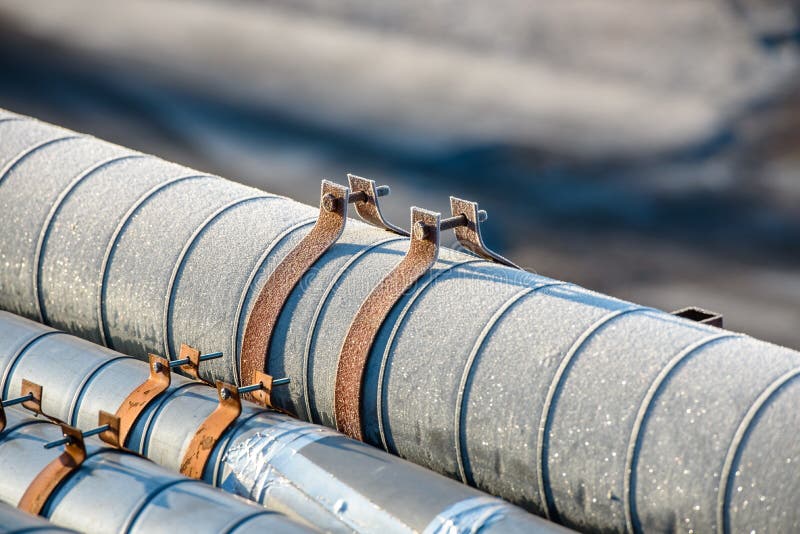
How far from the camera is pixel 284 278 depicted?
8.04 metres

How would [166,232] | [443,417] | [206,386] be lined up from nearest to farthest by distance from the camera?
[443,417] < [206,386] < [166,232]

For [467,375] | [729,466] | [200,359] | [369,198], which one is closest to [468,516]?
[467,375]

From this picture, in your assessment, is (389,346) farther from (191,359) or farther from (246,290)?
(191,359)

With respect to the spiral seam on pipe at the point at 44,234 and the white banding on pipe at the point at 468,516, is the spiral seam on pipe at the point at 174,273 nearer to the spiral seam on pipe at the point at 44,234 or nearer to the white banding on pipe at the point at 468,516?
the spiral seam on pipe at the point at 44,234

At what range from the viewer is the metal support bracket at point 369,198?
8.43 meters

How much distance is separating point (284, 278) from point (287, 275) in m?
0.03

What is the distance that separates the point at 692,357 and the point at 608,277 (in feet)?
32.9

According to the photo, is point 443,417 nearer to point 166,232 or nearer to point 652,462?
point 652,462

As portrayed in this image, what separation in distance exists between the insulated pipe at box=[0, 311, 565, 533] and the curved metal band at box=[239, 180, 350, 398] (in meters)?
0.52

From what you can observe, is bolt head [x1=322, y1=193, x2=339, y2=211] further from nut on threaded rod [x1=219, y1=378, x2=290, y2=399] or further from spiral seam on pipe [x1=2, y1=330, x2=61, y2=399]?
spiral seam on pipe [x1=2, y1=330, x2=61, y2=399]

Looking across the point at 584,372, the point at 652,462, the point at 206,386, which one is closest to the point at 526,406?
the point at 584,372

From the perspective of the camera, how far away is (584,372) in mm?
6770

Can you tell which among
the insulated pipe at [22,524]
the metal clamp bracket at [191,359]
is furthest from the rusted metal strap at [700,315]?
the insulated pipe at [22,524]

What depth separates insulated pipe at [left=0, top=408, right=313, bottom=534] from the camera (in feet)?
20.0
